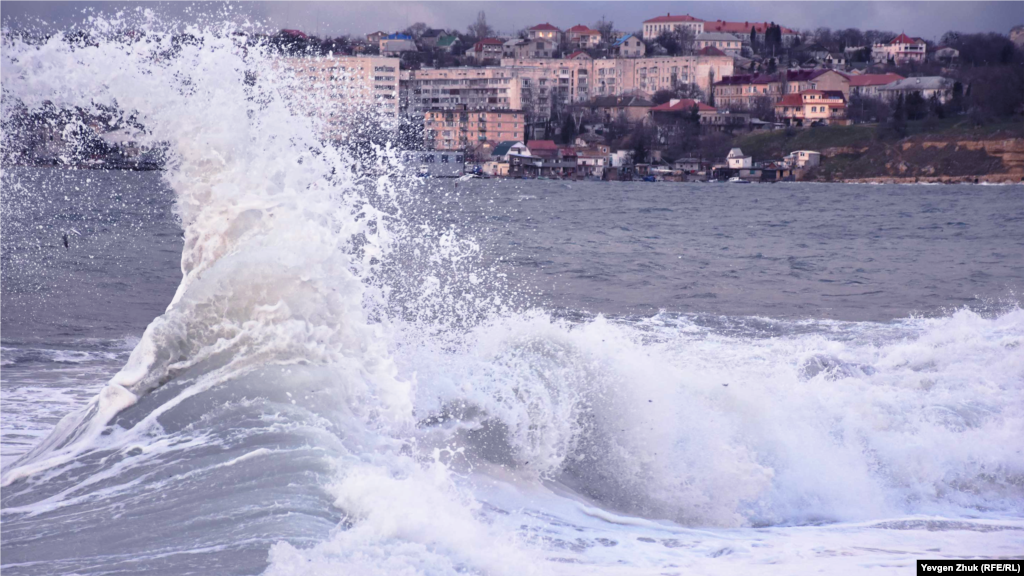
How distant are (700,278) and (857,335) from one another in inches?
247

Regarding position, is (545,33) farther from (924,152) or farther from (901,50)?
(924,152)

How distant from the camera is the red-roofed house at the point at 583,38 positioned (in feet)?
577

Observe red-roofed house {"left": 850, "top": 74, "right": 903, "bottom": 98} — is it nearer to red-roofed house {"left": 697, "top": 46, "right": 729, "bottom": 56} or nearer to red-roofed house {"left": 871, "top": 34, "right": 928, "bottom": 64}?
red-roofed house {"left": 697, "top": 46, "right": 729, "bottom": 56}

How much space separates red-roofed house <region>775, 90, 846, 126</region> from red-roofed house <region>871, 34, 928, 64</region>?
48.8 meters

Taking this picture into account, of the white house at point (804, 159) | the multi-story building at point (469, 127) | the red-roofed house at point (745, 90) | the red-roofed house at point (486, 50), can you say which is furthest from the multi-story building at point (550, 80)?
the white house at point (804, 159)

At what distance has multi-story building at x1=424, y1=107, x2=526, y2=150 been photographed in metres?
102

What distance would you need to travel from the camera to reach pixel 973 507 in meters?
6.64

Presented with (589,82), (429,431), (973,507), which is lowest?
(973,507)

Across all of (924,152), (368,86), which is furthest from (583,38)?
(368,86)

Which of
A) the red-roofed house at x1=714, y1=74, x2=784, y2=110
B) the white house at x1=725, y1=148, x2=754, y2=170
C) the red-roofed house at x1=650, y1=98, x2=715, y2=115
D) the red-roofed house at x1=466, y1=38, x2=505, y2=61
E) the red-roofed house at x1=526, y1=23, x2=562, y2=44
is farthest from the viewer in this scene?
the red-roofed house at x1=526, y1=23, x2=562, y2=44

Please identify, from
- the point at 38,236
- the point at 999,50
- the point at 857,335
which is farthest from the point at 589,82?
the point at 857,335

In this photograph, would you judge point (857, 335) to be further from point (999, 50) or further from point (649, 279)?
point (999, 50)

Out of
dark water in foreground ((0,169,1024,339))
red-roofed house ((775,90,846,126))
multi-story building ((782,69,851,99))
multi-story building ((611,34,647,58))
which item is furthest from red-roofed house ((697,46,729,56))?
dark water in foreground ((0,169,1024,339))

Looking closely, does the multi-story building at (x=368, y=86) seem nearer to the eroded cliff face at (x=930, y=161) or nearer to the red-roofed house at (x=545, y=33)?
the eroded cliff face at (x=930, y=161)
